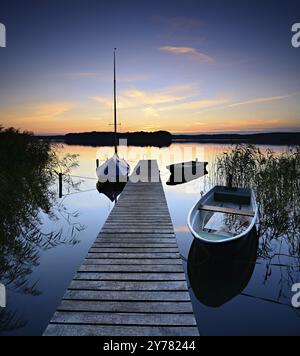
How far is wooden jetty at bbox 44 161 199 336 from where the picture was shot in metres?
3.11

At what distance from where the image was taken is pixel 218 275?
5570mm

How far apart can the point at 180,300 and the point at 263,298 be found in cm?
250

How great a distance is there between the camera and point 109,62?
60.2 feet

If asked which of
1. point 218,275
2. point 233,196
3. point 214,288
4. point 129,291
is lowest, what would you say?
point 214,288

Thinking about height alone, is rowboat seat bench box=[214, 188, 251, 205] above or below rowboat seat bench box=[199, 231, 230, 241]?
above

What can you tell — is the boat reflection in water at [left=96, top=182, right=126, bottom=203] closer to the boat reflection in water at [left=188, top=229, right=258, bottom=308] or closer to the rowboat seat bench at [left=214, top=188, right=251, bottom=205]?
the rowboat seat bench at [left=214, top=188, right=251, bottom=205]

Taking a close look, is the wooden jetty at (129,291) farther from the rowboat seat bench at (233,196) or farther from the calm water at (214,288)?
the rowboat seat bench at (233,196)

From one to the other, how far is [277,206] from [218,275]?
16.9 ft

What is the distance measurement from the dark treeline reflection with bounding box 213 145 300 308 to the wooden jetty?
270cm

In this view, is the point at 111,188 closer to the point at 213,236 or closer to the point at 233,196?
the point at 233,196

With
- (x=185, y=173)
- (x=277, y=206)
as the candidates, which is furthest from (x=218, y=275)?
(x=185, y=173)

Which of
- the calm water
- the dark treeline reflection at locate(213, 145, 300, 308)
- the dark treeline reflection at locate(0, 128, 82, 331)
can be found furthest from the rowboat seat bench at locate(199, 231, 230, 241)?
the dark treeline reflection at locate(0, 128, 82, 331)
